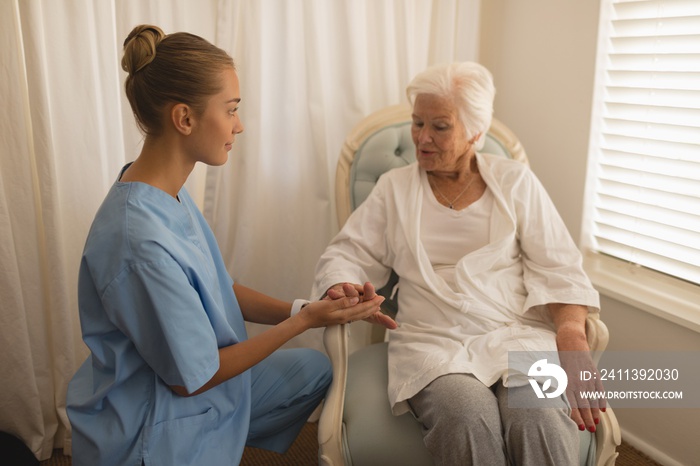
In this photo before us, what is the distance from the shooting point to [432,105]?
1.90 m

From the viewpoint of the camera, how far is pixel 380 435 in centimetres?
158

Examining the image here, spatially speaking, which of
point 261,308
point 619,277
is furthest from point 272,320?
point 619,277

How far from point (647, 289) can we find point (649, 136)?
0.52 meters

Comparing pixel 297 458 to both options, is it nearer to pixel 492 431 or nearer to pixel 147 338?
pixel 492 431

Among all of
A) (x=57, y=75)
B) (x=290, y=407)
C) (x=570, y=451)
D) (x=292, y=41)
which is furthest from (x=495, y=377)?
(x=57, y=75)

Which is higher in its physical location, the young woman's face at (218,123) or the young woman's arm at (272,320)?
the young woman's face at (218,123)

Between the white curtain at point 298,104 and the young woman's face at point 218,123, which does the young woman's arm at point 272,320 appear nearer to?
the young woman's face at point 218,123

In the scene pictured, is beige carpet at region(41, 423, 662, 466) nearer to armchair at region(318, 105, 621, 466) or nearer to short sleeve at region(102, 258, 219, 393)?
armchair at region(318, 105, 621, 466)

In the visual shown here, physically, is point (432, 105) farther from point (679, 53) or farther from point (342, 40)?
point (679, 53)

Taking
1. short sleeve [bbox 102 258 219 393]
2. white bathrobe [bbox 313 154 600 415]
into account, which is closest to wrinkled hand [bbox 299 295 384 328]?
A: white bathrobe [bbox 313 154 600 415]

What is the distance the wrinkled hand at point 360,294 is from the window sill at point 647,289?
37.1 inches

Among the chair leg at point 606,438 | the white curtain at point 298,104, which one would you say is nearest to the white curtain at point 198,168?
the white curtain at point 298,104

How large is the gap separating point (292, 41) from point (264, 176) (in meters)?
0.48

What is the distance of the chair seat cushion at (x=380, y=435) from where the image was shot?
5.11 feet
